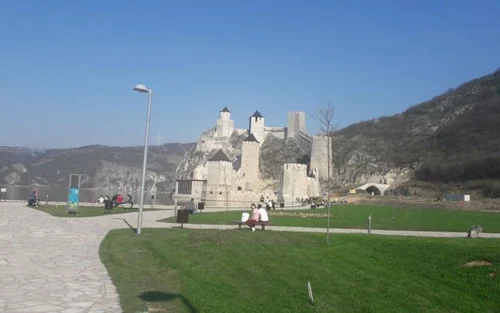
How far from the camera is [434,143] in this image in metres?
103

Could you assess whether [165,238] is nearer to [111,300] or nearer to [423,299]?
[111,300]

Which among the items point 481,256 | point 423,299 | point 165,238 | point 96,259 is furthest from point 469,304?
point 165,238

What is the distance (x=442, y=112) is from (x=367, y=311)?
4968 inches

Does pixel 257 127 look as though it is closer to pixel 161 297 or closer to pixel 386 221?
pixel 386 221

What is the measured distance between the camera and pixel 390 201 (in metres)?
53.2

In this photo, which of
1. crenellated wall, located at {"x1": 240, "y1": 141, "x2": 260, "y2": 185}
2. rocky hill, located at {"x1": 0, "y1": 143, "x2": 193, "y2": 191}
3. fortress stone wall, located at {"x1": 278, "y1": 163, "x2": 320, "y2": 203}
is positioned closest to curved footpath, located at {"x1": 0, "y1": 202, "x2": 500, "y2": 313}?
fortress stone wall, located at {"x1": 278, "y1": 163, "x2": 320, "y2": 203}

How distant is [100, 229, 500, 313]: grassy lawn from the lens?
23.4 feet

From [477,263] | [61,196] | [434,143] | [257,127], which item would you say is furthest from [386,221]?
[257,127]

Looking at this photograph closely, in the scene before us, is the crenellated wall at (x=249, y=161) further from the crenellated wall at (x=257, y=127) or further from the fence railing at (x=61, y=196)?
the crenellated wall at (x=257, y=127)

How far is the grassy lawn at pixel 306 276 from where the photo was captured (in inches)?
280

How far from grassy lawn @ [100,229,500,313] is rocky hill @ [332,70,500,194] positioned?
198 feet

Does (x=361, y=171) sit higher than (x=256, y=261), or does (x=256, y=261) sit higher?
(x=361, y=171)

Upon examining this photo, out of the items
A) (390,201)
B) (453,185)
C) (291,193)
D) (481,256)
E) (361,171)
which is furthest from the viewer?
(361,171)

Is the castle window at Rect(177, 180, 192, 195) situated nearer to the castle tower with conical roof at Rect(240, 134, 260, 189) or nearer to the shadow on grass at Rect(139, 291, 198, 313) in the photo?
the castle tower with conical roof at Rect(240, 134, 260, 189)
